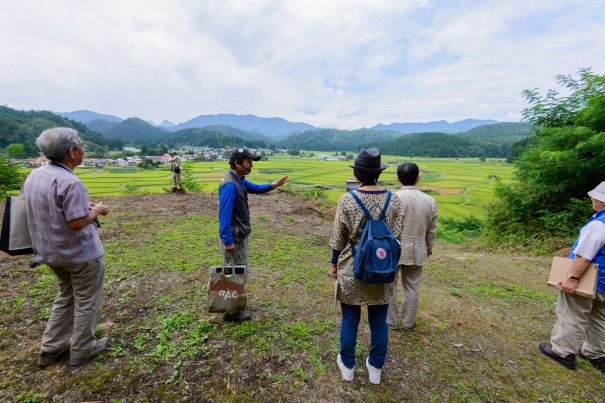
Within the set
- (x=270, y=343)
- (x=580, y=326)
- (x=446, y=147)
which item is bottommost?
(x=270, y=343)

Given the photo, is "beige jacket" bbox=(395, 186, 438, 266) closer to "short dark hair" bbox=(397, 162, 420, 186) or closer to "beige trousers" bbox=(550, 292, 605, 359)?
"short dark hair" bbox=(397, 162, 420, 186)

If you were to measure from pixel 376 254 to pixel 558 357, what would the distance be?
283 centimetres

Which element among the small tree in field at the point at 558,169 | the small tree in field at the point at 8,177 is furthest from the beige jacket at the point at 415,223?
the small tree in field at the point at 8,177

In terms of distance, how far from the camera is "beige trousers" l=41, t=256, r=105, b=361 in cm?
238

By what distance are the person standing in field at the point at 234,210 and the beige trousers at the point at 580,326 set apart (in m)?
3.63

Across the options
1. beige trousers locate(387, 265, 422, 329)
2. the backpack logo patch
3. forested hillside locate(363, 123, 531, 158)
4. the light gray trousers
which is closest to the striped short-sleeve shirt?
the backpack logo patch

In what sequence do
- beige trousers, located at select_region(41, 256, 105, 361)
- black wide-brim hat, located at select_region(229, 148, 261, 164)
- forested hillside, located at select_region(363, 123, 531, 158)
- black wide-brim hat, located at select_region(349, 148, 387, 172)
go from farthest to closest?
forested hillside, located at select_region(363, 123, 531, 158) → black wide-brim hat, located at select_region(229, 148, 261, 164) → beige trousers, located at select_region(41, 256, 105, 361) → black wide-brim hat, located at select_region(349, 148, 387, 172)

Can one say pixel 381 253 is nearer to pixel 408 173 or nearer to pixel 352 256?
pixel 352 256

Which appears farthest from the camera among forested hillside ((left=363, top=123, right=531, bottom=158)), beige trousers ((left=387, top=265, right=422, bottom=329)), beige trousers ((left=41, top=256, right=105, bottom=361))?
forested hillside ((left=363, top=123, right=531, bottom=158))

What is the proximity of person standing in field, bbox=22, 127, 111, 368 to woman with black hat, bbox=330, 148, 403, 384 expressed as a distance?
82.6 inches

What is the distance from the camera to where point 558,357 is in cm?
305

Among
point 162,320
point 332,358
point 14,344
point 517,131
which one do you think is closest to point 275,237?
point 162,320

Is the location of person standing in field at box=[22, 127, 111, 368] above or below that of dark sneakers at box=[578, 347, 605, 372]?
above

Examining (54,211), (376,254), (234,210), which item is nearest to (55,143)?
(54,211)
